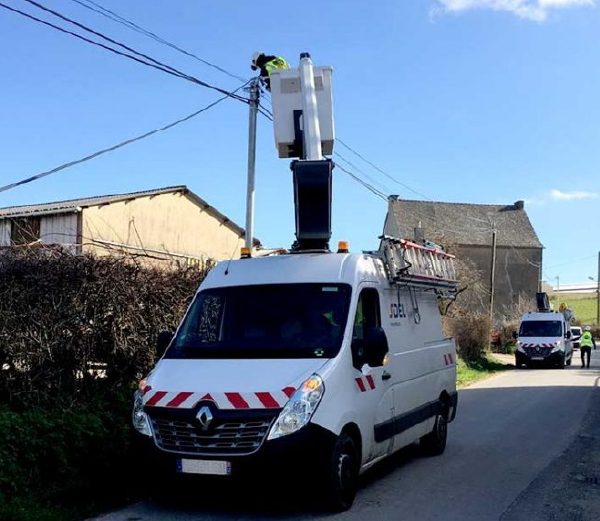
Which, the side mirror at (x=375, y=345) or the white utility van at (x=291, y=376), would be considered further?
the side mirror at (x=375, y=345)

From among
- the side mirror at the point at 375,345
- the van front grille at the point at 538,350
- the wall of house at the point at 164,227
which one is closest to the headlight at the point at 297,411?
the side mirror at the point at 375,345

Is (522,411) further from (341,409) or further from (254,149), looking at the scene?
(341,409)

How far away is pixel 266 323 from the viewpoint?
7367 mm

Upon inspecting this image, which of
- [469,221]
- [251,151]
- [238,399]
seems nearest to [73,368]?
[238,399]

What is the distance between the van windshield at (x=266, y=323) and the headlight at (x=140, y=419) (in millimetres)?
638

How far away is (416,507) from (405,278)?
2640mm

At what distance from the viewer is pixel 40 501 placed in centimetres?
655

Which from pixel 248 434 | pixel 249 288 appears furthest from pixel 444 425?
pixel 248 434

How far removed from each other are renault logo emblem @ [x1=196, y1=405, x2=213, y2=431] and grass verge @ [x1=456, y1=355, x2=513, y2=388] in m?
16.1

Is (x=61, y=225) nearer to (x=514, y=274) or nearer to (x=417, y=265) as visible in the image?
(x=417, y=265)

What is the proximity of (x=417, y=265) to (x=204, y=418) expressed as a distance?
157 inches

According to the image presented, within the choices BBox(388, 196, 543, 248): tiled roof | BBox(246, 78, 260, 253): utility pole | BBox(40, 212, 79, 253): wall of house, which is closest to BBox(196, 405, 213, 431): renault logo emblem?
BBox(246, 78, 260, 253): utility pole

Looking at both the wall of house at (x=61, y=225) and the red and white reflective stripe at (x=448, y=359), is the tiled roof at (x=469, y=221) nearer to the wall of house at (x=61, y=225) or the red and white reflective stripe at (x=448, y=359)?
the wall of house at (x=61, y=225)

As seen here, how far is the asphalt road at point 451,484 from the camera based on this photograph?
263 inches
